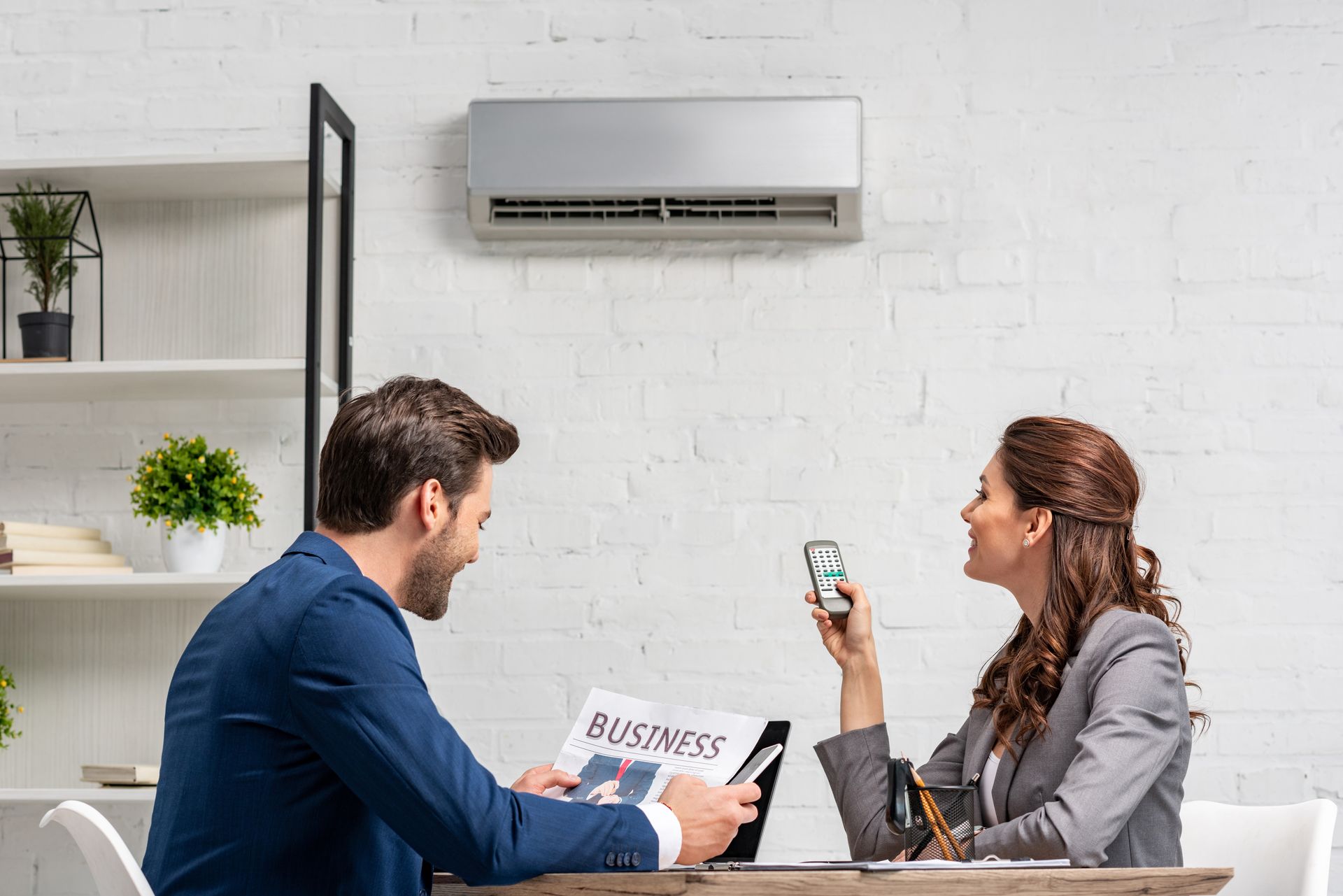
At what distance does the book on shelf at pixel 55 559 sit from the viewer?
2256mm

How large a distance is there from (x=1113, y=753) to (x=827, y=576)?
519mm

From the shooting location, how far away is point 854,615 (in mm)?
1861

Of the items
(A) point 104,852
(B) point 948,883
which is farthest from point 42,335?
(B) point 948,883

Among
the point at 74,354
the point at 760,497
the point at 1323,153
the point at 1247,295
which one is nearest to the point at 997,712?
the point at 760,497

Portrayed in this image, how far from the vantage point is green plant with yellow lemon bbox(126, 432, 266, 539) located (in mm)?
2289

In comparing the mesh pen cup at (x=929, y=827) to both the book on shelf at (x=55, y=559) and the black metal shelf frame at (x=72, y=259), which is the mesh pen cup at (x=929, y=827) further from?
the black metal shelf frame at (x=72, y=259)

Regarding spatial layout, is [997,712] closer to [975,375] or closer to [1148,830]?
[1148,830]

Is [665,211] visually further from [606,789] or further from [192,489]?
[606,789]

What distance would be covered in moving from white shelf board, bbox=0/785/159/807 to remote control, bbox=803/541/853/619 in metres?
1.22

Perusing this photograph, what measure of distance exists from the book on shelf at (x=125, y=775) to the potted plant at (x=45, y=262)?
775 mm

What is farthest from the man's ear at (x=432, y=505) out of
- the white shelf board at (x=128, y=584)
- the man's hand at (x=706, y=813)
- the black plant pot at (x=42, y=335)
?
the black plant pot at (x=42, y=335)

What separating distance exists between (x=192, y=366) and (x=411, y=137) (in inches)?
26.4

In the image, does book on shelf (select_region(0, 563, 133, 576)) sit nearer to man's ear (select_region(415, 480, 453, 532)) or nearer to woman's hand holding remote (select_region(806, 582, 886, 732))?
man's ear (select_region(415, 480, 453, 532))

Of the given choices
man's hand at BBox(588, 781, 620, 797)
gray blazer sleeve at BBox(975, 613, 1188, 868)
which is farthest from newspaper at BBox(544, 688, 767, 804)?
gray blazer sleeve at BBox(975, 613, 1188, 868)
